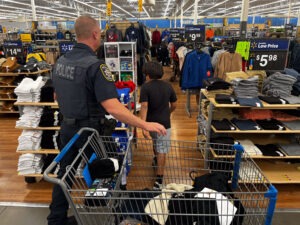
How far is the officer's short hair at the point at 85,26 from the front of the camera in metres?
1.94

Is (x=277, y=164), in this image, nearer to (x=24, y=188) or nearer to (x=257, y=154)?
(x=257, y=154)

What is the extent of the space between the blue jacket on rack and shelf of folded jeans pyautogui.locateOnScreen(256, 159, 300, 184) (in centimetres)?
249

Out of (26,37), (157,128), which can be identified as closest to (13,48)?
(26,37)

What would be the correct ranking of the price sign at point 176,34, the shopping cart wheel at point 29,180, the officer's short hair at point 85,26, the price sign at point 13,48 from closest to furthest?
the officer's short hair at point 85,26 → the shopping cart wheel at point 29,180 → the price sign at point 13,48 → the price sign at point 176,34

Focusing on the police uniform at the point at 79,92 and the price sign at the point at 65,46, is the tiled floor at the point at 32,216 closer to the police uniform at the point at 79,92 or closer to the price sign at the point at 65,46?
the police uniform at the point at 79,92

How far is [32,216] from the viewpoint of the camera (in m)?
2.73

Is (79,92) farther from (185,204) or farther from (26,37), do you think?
(26,37)

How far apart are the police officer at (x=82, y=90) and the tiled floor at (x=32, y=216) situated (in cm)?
74

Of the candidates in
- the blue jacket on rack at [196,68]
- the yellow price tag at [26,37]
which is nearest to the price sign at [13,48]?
the yellow price tag at [26,37]

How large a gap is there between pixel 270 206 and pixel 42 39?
459 inches

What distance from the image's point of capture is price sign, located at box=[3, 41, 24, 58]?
25.1 ft

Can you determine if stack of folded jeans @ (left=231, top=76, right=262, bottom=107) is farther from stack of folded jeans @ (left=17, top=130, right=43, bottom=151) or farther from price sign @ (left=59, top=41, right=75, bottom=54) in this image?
price sign @ (left=59, top=41, right=75, bottom=54)

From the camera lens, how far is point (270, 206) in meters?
1.25

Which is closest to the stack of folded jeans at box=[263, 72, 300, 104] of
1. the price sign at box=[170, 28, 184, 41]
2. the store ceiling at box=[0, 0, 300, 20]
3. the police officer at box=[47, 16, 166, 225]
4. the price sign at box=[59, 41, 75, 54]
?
the police officer at box=[47, 16, 166, 225]
